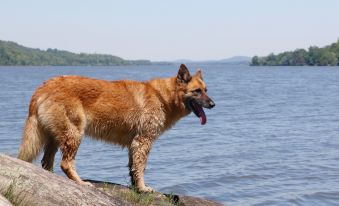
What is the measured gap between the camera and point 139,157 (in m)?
9.67

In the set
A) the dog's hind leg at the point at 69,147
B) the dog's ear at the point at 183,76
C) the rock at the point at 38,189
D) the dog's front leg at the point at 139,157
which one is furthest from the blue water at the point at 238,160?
the rock at the point at 38,189

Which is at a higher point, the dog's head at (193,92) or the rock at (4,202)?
the dog's head at (193,92)

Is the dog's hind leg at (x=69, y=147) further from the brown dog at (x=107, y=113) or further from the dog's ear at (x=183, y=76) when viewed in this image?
the dog's ear at (x=183, y=76)

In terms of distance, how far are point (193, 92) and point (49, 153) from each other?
2.57m

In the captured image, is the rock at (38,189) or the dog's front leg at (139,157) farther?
the dog's front leg at (139,157)

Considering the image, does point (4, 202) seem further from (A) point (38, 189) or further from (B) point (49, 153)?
(B) point (49, 153)

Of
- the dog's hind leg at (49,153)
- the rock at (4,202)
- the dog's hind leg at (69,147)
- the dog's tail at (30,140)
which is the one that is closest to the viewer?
the rock at (4,202)

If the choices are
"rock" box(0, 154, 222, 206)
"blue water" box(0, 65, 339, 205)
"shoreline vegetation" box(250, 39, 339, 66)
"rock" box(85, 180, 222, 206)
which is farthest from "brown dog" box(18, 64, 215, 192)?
"shoreline vegetation" box(250, 39, 339, 66)

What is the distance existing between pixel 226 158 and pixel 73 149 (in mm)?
11538

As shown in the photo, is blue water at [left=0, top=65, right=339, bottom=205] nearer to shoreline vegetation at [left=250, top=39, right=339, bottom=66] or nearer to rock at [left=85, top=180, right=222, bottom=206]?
rock at [left=85, top=180, right=222, bottom=206]

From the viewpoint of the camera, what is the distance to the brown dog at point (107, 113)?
8.77 m

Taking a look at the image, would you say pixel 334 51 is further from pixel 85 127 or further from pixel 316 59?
pixel 85 127

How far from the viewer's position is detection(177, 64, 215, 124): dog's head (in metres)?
9.94

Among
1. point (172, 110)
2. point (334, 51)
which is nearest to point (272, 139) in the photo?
point (172, 110)
